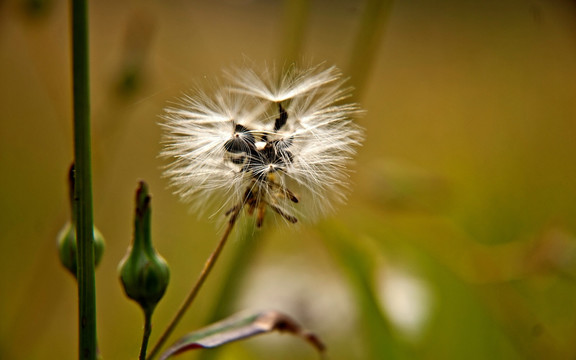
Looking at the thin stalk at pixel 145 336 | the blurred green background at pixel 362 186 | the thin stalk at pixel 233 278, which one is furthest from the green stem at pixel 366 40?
the thin stalk at pixel 145 336

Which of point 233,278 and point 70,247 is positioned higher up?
point 70,247

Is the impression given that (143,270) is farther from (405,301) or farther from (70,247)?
(405,301)

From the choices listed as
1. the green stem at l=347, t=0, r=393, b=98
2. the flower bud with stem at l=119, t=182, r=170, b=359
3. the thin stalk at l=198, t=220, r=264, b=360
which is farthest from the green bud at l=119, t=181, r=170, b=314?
the green stem at l=347, t=0, r=393, b=98

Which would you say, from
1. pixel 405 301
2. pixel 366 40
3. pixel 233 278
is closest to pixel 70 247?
pixel 233 278

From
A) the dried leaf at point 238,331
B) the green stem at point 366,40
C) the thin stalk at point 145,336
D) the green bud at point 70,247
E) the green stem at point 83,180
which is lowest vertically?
the dried leaf at point 238,331

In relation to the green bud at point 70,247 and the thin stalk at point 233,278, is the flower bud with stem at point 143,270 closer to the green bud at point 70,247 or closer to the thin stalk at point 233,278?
the green bud at point 70,247

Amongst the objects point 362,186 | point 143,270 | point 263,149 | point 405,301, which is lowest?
point 405,301

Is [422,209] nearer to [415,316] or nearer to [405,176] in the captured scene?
[405,176]

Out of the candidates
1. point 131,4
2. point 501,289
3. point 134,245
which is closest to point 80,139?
point 134,245
